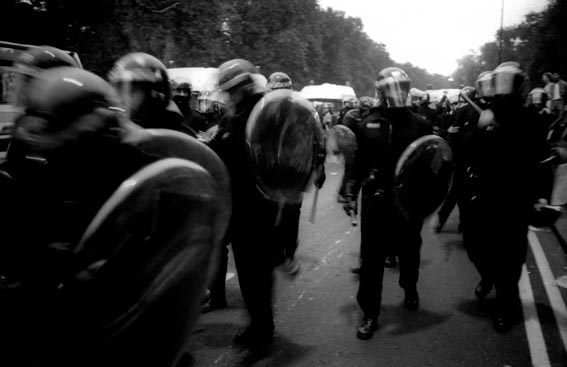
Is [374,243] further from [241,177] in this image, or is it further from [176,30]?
[176,30]

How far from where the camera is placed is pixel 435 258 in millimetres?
6406

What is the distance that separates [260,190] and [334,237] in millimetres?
3815

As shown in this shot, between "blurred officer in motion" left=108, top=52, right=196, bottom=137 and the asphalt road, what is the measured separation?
69.7 inches

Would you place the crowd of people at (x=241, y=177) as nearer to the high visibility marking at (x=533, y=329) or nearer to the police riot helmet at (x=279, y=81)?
the high visibility marking at (x=533, y=329)

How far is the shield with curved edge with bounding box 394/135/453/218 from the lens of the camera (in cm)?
405

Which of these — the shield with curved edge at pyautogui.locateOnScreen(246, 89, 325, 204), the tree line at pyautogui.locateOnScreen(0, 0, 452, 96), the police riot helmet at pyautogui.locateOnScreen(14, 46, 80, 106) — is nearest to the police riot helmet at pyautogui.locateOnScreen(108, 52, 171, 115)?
the police riot helmet at pyautogui.locateOnScreen(14, 46, 80, 106)

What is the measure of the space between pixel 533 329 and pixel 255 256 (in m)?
2.49

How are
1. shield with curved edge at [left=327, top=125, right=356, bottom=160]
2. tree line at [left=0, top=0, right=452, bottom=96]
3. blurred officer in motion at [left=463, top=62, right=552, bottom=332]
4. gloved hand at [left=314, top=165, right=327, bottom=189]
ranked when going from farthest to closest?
1. tree line at [left=0, top=0, right=452, bottom=96]
2. shield with curved edge at [left=327, top=125, right=356, bottom=160]
3. gloved hand at [left=314, top=165, right=327, bottom=189]
4. blurred officer in motion at [left=463, top=62, right=552, bottom=332]

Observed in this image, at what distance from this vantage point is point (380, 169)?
160 inches

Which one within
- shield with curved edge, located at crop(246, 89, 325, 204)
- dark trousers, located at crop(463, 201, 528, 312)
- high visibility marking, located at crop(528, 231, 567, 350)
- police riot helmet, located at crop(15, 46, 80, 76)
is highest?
police riot helmet, located at crop(15, 46, 80, 76)

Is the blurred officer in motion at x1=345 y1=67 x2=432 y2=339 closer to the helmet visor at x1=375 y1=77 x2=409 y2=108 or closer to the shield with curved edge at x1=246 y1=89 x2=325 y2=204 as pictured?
the helmet visor at x1=375 y1=77 x2=409 y2=108

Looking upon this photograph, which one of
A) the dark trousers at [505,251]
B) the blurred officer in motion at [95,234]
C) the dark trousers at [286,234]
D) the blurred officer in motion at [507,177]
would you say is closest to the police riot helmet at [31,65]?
the blurred officer in motion at [95,234]

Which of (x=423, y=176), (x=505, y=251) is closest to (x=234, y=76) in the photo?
(x=423, y=176)

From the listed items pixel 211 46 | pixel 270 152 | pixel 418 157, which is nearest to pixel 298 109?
pixel 270 152
